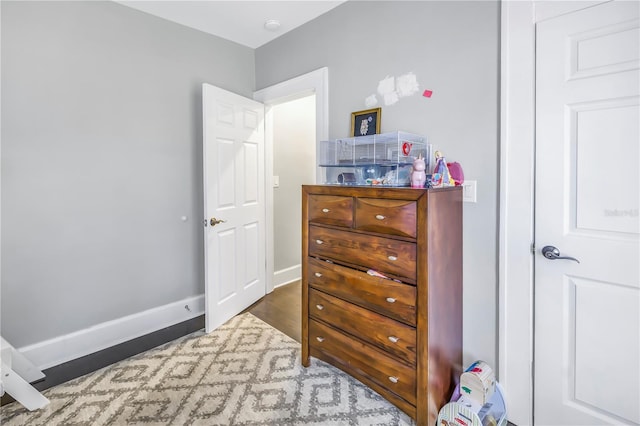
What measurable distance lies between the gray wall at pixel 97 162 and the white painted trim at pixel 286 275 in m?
0.91

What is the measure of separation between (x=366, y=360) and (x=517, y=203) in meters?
1.15

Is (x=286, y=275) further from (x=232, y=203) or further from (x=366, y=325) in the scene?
(x=366, y=325)

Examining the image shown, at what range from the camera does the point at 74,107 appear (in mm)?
2287

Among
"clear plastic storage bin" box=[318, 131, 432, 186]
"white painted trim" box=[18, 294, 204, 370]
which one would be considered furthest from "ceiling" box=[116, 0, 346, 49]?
"white painted trim" box=[18, 294, 204, 370]

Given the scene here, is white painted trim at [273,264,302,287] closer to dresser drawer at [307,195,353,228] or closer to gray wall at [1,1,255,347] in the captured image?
gray wall at [1,1,255,347]

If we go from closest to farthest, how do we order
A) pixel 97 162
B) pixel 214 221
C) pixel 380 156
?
pixel 380 156, pixel 97 162, pixel 214 221

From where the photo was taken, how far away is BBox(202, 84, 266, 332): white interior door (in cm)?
268

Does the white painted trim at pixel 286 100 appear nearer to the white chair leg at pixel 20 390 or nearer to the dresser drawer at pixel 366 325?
the dresser drawer at pixel 366 325

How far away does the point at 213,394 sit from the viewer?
1936mm

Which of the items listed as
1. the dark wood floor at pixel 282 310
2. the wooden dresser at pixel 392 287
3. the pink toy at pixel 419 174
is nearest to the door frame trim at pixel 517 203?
the wooden dresser at pixel 392 287

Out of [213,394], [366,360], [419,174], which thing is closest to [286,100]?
[419,174]

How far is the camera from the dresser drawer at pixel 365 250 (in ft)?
5.29

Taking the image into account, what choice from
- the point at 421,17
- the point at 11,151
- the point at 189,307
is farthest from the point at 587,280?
the point at 11,151

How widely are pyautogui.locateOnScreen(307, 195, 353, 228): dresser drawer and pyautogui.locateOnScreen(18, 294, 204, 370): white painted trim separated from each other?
168 cm
